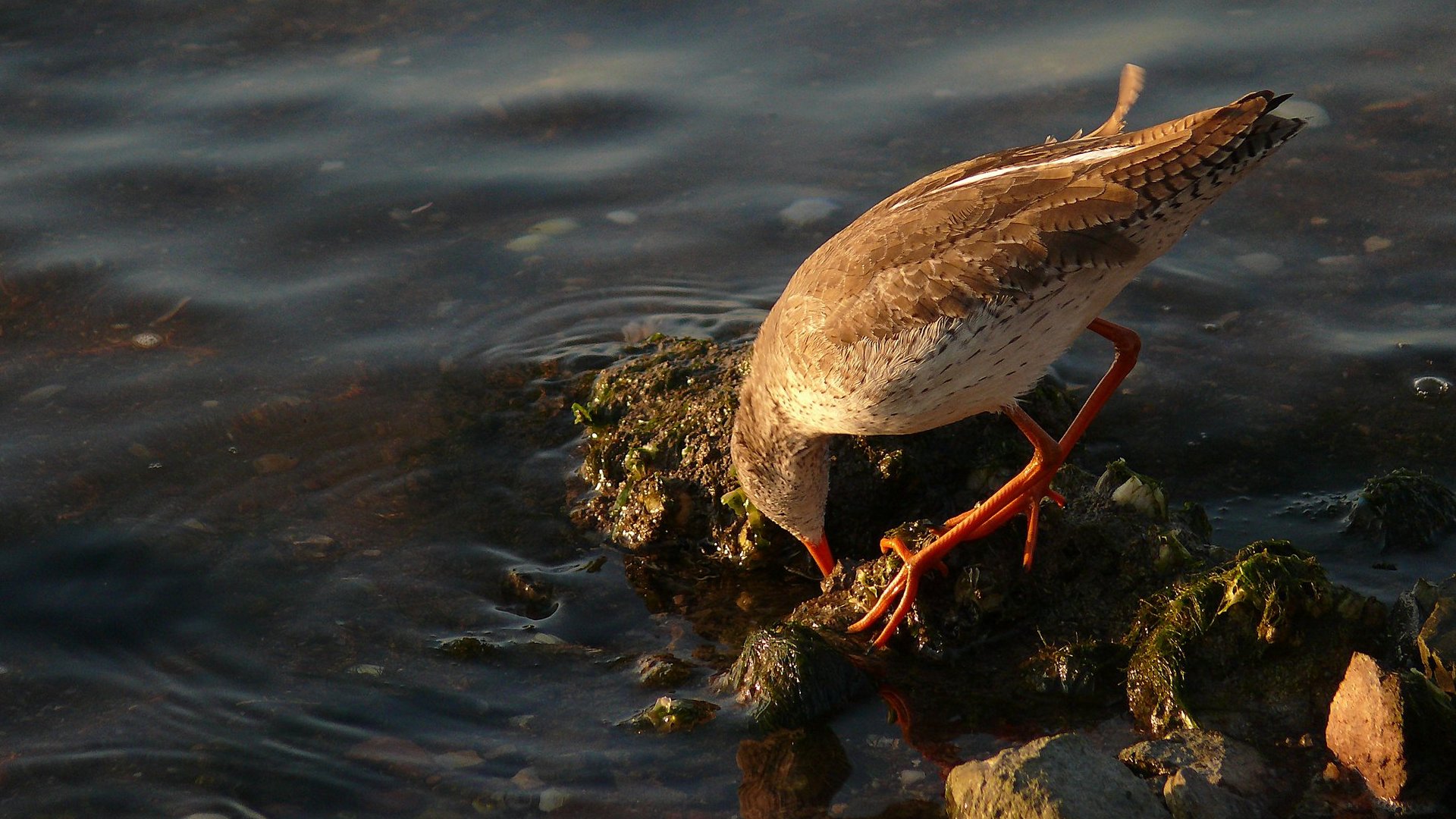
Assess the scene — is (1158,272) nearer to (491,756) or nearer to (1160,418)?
(1160,418)

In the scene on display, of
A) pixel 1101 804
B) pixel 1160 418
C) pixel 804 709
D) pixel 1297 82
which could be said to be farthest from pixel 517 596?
pixel 1297 82

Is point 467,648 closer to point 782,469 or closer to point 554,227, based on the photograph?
point 782,469

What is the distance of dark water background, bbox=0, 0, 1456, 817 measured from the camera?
536cm

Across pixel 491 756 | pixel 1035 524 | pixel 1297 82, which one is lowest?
pixel 491 756

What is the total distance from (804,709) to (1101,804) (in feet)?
4.22

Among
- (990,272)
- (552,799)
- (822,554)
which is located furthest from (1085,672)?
(552,799)

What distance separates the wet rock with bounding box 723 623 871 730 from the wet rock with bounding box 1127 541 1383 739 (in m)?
1.12

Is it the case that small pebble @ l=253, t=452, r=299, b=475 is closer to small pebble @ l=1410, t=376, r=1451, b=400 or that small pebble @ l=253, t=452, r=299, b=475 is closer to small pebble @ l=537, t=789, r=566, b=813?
small pebble @ l=537, t=789, r=566, b=813

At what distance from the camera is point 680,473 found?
644 cm

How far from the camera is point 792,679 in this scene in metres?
5.16

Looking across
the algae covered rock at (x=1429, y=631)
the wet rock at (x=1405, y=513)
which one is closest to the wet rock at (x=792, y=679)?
the algae covered rock at (x=1429, y=631)

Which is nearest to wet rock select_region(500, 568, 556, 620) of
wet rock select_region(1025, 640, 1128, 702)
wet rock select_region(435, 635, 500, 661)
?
wet rock select_region(435, 635, 500, 661)

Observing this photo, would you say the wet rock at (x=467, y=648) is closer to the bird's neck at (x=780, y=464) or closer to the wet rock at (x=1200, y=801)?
the bird's neck at (x=780, y=464)

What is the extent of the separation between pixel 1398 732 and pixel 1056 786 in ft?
3.83
